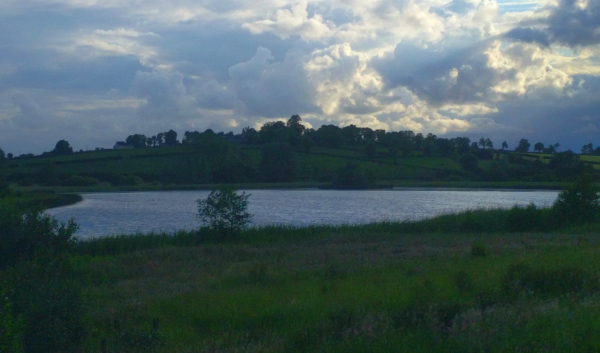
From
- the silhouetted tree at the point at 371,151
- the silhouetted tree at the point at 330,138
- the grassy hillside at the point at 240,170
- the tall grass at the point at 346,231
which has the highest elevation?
the silhouetted tree at the point at 330,138

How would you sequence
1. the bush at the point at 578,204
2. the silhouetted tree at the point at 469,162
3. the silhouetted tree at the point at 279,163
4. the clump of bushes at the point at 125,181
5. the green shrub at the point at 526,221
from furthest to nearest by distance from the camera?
the silhouetted tree at the point at 469,162, the silhouetted tree at the point at 279,163, the clump of bushes at the point at 125,181, the bush at the point at 578,204, the green shrub at the point at 526,221

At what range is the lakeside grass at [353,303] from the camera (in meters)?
7.68

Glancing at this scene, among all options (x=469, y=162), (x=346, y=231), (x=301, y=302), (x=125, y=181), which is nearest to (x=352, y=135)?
(x=469, y=162)

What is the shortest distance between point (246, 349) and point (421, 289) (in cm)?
509

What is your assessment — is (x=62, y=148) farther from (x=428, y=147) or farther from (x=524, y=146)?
(x=524, y=146)

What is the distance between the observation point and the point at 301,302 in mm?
11305

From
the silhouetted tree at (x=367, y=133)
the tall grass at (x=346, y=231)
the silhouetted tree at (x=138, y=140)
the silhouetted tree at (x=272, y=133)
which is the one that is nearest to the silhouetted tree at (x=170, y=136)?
the silhouetted tree at (x=138, y=140)

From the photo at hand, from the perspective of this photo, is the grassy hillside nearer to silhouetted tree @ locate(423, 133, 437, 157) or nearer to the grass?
silhouetted tree @ locate(423, 133, 437, 157)

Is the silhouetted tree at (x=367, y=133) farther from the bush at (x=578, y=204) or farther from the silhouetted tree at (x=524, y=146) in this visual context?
the bush at (x=578, y=204)

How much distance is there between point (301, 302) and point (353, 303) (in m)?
1.21

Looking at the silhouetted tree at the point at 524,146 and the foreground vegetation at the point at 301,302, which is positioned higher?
the silhouetted tree at the point at 524,146

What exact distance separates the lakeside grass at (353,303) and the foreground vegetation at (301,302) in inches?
1.2

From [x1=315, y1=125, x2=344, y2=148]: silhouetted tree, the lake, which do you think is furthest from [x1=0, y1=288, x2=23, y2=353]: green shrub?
[x1=315, y1=125, x2=344, y2=148]: silhouetted tree

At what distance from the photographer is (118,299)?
560 inches
